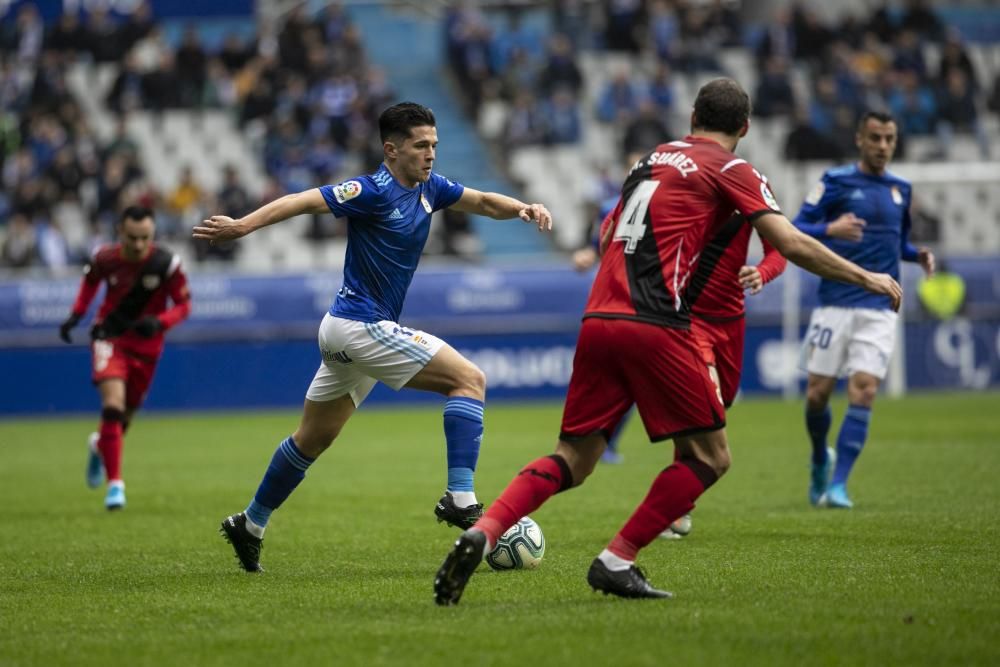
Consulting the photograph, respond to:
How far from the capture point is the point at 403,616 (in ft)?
21.5

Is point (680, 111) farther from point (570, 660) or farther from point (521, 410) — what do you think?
point (570, 660)

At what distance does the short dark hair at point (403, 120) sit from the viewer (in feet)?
26.1

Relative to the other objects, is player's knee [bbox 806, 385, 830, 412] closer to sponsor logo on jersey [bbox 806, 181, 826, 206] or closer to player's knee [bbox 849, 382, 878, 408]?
player's knee [bbox 849, 382, 878, 408]

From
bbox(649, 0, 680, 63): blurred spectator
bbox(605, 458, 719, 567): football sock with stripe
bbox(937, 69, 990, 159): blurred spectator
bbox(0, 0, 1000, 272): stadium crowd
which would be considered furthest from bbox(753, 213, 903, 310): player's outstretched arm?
bbox(649, 0, 680, 63): blurred spectator

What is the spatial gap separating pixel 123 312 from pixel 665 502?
7.00m

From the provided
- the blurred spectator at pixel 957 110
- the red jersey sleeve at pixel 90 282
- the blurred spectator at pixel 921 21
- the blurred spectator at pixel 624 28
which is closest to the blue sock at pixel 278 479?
the red jersey sleeve at pixel 90 282

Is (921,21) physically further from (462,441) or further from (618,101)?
(462,441)

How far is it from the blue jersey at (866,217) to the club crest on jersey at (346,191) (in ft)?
13.3

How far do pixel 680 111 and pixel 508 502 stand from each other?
22.5 meters

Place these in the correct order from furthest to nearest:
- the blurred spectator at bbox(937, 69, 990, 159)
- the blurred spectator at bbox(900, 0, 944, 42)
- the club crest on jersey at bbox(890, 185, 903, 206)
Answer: the blurred spectator at bbox(900, 0, 944, 42), the blurred spectator at bbox(937, 69, 990, 159), the club crest on jersey at bbox(890, 185, 903, 206)

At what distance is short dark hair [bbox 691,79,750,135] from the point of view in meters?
6.85

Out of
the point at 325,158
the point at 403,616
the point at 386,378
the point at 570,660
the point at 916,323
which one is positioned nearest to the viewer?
the point at 570,660

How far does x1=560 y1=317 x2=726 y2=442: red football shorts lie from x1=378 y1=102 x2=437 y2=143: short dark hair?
1.81m

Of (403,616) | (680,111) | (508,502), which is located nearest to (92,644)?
(403,616)
